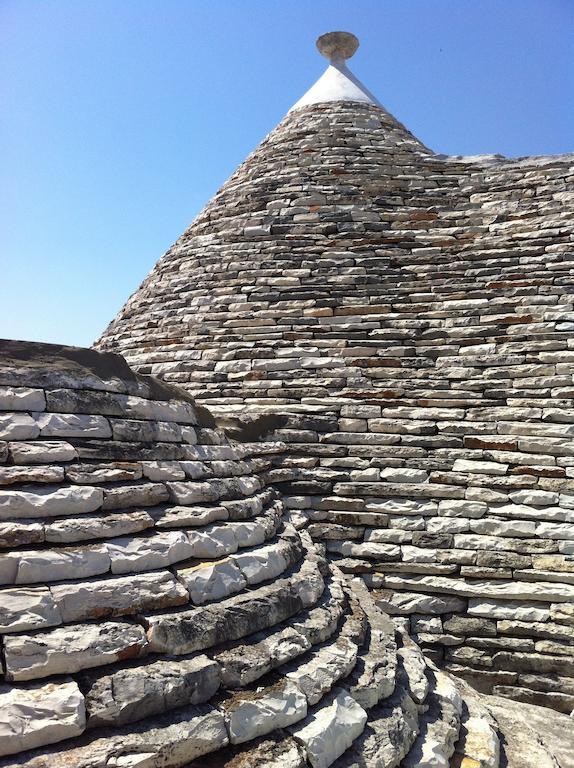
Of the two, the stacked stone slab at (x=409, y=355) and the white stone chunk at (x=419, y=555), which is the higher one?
the stacked stone slab at (x=409, y=355)

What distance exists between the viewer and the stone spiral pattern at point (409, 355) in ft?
14.7

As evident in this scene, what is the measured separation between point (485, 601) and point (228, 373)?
2.74m

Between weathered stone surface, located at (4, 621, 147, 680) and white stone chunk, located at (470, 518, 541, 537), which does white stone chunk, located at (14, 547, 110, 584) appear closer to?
weathered stone surface, located at (4, 621, 147, 680)

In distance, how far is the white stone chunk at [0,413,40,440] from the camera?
7.69ft

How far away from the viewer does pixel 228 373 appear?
18.9 ft

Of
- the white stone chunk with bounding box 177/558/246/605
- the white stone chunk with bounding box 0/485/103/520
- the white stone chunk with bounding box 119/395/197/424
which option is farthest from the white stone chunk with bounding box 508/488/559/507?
the white stone chunk with bounding box 0/485/103/520

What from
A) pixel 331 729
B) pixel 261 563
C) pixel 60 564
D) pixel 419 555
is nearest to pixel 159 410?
pixel 261 563

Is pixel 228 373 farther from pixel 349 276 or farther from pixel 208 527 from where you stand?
pixel 208 527

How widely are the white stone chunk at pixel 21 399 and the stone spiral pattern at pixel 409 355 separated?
277cm

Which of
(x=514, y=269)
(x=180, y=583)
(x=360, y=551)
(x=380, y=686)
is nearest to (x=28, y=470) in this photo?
(x=180, y=583)

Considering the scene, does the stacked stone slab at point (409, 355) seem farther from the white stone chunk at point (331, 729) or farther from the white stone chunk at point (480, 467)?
the white stone chunk at point (331, 729)

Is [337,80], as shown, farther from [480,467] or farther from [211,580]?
[211,580]

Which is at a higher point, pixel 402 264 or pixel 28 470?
pixel 402 264

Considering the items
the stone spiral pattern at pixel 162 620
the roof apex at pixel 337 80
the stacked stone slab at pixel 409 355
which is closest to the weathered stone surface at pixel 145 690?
the stone spiral pattern at pixel 162 620
